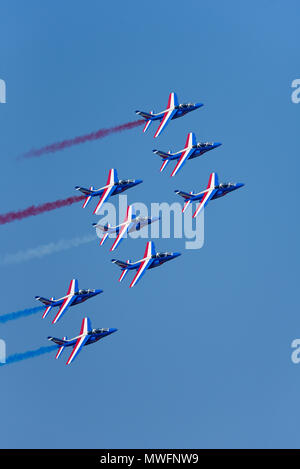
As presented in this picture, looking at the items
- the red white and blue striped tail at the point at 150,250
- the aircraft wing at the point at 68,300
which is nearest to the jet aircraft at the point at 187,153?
the red white and blue striped tail at the point at 150,250

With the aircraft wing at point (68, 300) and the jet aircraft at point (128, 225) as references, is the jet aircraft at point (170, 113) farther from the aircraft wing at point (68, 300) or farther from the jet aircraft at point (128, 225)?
the aircraft wing at point (68, 300)

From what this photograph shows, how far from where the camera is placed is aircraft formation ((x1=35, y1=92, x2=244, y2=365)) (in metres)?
117

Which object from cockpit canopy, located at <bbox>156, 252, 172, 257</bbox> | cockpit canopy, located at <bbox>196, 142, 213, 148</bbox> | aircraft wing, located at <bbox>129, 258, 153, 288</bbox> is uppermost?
cockpit canopy, located at <bbox>196, 142, 213, 148</bbox>

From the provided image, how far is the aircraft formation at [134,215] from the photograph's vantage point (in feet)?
383

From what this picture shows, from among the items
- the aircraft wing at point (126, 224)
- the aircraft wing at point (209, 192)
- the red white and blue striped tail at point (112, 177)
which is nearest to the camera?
the aircraft wing at point (126, 224)

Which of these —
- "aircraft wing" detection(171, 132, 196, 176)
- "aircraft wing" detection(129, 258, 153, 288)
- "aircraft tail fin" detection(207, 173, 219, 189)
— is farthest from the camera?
"aircraft tail fin" detection(207, 173, 219, 189)

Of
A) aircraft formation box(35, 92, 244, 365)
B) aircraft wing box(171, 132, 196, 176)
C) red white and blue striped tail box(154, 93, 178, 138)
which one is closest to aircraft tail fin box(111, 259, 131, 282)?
aircraft formation box(35, 92, 244, 365)

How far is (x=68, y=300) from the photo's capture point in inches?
4621

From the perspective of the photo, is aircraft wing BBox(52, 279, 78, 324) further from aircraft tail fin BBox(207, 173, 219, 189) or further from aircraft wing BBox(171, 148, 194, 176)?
aircraft tail fin BBox(207, 173, 219, 189)

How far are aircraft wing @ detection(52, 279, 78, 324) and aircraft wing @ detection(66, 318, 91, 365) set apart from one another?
1.84 m

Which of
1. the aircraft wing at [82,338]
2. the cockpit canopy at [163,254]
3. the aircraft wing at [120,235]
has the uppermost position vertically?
the aircraft wing at [120,235]

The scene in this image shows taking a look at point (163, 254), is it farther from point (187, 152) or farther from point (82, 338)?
point (187, 152)
